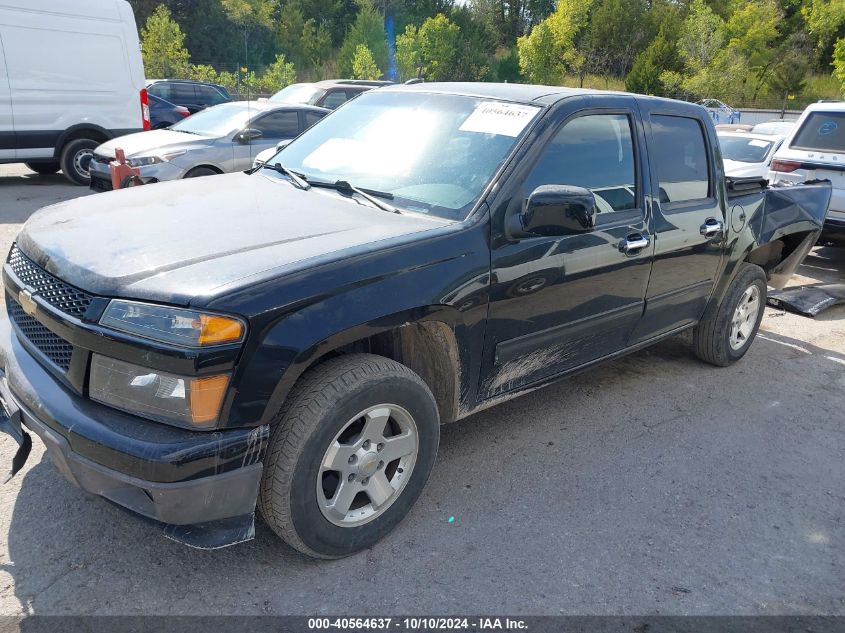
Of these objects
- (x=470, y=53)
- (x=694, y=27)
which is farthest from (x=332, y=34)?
(x=694, y=27)

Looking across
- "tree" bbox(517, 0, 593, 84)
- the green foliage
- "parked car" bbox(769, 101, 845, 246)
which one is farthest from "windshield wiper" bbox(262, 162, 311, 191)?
the green foliage

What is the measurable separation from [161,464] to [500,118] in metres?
2.23

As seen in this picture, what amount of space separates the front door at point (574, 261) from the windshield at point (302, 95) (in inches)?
350

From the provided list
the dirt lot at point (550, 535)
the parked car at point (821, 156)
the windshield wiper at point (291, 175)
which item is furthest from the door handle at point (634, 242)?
the parked car at point (821, 156)

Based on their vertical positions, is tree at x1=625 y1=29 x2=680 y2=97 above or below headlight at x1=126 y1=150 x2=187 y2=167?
below

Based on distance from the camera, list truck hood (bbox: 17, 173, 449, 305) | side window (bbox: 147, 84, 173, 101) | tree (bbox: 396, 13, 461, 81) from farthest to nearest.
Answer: tree (bbox: 396, 13, 461, 81) → side window (bbox: 147, 84, 173, 101) → truck hood (bbox: 17, 173, 449, 305)

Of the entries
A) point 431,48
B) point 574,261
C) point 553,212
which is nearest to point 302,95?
point 574,261

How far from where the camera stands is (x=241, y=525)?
241cm

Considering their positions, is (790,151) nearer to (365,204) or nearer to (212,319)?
(365,204)

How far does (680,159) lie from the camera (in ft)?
13.7

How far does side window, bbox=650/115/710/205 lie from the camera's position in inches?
157

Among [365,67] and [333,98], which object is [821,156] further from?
[365,67]

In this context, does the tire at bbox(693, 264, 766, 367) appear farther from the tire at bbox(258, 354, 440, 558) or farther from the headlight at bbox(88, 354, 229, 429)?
the headlight at bbox(88, 354, 229, 429)

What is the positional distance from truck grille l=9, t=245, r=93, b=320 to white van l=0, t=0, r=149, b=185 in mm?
8700
